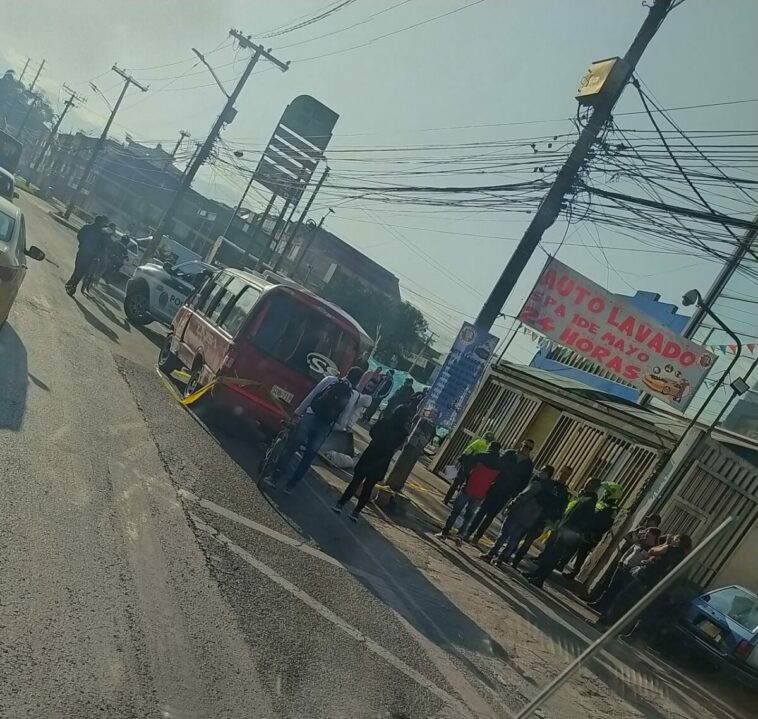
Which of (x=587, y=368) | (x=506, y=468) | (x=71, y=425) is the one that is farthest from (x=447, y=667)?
(x=587, y=368)

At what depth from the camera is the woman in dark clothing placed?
9477mm

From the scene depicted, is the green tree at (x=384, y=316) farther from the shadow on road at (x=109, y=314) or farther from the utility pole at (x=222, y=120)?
the shadow on road at (x=109, y=314)

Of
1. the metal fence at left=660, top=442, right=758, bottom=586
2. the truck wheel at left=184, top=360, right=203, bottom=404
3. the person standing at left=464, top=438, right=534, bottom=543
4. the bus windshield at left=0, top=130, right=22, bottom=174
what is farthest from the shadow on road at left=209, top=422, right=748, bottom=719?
the bus windshield at left=0, top=130, right=22, bottom=174

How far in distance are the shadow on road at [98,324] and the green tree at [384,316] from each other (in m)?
36.6

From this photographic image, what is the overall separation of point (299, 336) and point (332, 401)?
78.9 inches

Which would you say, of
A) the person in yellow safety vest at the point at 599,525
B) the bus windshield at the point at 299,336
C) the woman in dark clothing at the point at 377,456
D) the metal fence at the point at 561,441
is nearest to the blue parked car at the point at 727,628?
the person in yellow safety vest at the point at 599,525

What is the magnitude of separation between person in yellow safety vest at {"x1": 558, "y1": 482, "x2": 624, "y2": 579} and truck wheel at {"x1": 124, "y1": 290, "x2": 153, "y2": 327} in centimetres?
1076

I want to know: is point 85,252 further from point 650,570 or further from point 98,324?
point 650,570

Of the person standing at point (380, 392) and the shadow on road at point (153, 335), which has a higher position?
the person standing at point (380, 392)

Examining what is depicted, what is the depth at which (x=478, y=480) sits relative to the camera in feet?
37.1

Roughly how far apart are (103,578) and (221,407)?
20.4ft

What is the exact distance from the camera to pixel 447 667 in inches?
243

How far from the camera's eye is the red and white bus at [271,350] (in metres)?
Answer: 10.8

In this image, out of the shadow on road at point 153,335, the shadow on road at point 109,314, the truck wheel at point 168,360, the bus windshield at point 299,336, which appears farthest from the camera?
the shadow on road at point 153,335
